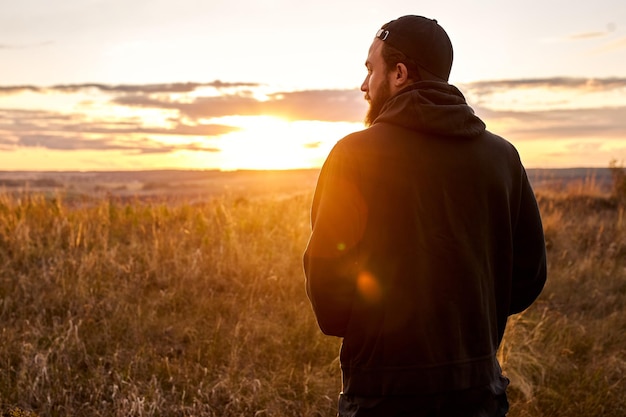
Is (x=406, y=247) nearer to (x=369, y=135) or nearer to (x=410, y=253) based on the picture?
(x=410, y=253)

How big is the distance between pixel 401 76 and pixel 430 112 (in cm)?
23

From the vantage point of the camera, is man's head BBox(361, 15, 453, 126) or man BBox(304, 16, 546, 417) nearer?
man BBox(304, 16, 546, 417)

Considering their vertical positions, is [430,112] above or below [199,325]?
above

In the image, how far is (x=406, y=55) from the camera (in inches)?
72.5

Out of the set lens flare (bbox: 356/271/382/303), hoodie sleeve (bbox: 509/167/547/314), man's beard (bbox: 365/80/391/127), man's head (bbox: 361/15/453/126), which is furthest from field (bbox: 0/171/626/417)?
man's head (bbox: 361/15/453/126)

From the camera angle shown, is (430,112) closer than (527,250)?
Yes

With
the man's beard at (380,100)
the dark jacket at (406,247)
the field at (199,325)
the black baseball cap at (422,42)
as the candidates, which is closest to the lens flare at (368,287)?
the dark jacket at (406,247)

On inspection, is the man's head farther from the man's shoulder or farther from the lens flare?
the lens flare

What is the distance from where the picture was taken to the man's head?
1835 mm

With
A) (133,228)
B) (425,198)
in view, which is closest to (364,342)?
(425,198)

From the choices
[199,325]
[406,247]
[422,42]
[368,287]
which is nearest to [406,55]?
[422,42]

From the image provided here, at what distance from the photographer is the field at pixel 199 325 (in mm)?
4074

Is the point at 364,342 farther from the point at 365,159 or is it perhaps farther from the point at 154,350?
the point at 154,350

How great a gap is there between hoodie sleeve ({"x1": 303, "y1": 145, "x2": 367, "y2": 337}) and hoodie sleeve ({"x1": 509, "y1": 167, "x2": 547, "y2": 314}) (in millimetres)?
688
